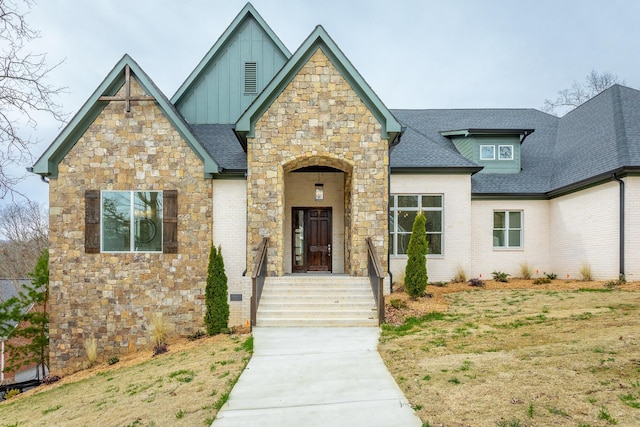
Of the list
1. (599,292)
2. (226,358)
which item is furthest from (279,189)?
(599,292)

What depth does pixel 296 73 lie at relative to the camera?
10.9 m

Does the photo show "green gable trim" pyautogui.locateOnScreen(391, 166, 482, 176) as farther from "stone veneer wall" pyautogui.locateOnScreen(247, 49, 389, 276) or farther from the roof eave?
"stone veneer wall" pyautogui.locateOnScreen(247, 49, 389, 276)

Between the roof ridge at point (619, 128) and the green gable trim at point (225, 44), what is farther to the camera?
the green gable trim at point (225, 44)

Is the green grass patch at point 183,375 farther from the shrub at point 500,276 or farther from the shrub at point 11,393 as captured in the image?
the shrub at point 500,276

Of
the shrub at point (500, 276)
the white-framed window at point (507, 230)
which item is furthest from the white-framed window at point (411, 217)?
the white-framed window at point (507, 230)

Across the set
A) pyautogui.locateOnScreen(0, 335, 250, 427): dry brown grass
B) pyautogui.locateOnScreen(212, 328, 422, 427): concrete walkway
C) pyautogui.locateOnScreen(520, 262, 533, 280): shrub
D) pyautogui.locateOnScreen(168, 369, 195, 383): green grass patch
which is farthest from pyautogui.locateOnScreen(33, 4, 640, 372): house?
pyautogui.locateOnScreen(168, 369, 195, 383): green grass patch

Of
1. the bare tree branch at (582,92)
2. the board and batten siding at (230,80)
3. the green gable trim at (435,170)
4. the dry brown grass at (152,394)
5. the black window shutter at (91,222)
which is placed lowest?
the dry brown grass at (152,394)

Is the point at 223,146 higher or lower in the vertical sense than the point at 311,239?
higher

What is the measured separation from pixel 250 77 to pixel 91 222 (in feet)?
23.9

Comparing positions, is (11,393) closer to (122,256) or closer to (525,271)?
(122,256)

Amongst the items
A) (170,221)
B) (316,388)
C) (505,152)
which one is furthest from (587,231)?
(170,221)

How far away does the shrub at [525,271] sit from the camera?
14414 mm

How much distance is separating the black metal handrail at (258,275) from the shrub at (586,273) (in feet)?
32.5

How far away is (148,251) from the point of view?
11.2 m
